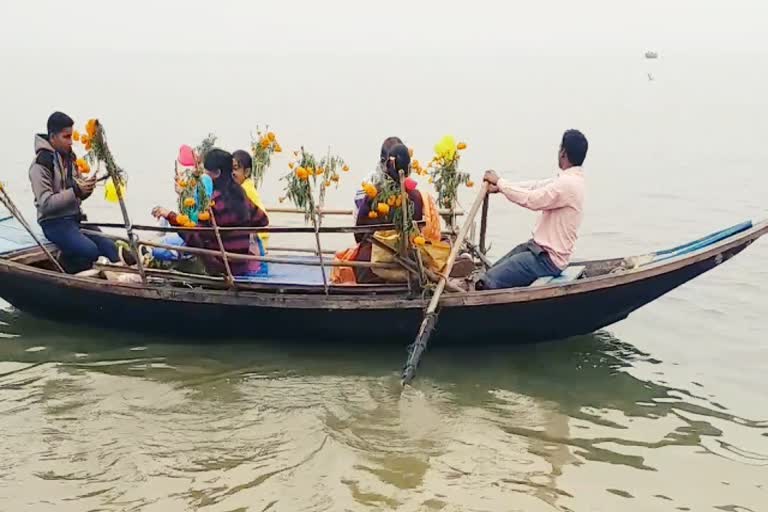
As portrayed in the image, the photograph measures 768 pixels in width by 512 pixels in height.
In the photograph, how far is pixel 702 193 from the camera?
14828 millimetres

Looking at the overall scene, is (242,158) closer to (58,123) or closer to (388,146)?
(388,146)

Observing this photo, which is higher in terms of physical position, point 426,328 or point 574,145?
point 574,145

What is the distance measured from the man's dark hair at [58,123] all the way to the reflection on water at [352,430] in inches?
62.7

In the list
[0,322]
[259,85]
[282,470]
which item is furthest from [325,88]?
[282,470]

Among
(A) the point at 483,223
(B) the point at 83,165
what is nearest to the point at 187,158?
(B) the point at 83,165

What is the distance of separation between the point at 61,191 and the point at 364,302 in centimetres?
257

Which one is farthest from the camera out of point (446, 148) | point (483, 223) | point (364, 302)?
point (483, 223)

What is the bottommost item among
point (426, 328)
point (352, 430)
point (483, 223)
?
point (352, 430)

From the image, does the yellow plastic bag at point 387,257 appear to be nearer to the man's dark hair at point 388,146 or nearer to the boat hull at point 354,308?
the boat hull at point 354,308

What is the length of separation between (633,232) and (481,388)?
7.01 metres

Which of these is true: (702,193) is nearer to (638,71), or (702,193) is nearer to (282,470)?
(282,470)

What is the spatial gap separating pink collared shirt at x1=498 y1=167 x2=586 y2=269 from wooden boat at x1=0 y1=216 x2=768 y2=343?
276 mm

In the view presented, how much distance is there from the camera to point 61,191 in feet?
21.2

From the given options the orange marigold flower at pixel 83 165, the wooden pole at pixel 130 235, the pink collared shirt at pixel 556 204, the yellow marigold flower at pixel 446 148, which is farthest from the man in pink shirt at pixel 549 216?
the orange marigold flower at pixel 83 165
